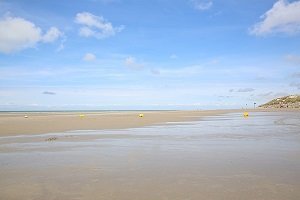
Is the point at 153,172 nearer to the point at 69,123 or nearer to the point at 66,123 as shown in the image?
the point at 69,123

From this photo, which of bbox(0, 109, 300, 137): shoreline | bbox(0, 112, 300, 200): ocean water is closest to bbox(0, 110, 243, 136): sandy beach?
bbox(0, 109, 300, 137): shoreline

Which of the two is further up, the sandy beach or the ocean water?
the sandy beach

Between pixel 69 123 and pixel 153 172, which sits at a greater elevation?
pixel 69 123

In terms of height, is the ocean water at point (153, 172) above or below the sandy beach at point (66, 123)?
below

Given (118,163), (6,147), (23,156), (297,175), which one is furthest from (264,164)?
(6,147)

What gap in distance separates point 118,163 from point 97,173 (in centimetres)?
131

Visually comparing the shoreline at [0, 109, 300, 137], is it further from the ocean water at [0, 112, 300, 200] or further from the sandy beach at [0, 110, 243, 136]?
the ocean water at [0, 112, 300, 200]

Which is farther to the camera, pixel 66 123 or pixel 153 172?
pixel 66 123

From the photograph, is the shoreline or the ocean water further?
the shoreline

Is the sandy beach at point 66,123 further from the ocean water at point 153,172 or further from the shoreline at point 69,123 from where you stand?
the ocean water at point 153,172

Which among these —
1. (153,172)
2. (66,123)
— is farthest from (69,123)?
(153,172)

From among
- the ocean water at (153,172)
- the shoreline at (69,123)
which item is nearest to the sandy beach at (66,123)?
the shoreline at (69,123)

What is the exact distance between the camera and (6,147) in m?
12.8

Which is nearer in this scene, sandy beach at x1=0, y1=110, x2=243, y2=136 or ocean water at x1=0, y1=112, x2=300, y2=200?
ocean water at x1=0, y1=112, x2=300, y2=200
